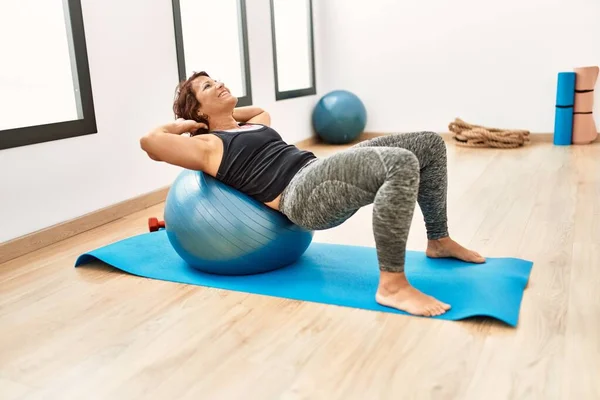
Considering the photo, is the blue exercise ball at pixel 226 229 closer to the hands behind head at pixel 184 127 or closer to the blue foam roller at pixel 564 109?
the hands behind head at pixel 184 127

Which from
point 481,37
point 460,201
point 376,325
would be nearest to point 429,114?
point 481,37

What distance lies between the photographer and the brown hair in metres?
2.08

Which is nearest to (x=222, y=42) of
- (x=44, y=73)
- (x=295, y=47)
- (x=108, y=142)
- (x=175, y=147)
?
(x=295, y=47)

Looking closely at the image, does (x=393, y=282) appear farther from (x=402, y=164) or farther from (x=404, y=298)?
(x=402, y=164)

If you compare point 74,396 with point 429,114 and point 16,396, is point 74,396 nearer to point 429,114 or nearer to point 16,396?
point 16,396

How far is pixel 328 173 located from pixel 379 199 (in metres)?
0.20

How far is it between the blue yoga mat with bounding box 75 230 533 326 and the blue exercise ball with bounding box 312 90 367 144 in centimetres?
291

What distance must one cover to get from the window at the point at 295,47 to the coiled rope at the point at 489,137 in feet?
4.73

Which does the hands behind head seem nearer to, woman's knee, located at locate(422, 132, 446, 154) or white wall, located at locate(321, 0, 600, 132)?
woman's knee, located at locate(422, 132, 446, 154)

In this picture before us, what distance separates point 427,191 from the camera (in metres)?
2.02

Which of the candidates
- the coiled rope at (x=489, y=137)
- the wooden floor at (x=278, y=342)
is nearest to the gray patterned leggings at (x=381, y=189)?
the wooden floor at (x=278, y=342)

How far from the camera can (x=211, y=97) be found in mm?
2068

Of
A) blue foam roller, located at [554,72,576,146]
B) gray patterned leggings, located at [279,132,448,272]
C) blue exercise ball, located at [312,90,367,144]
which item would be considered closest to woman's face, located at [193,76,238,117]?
gray patterned leggings, located at [279,132,448,272]

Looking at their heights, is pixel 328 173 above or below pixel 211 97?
below
